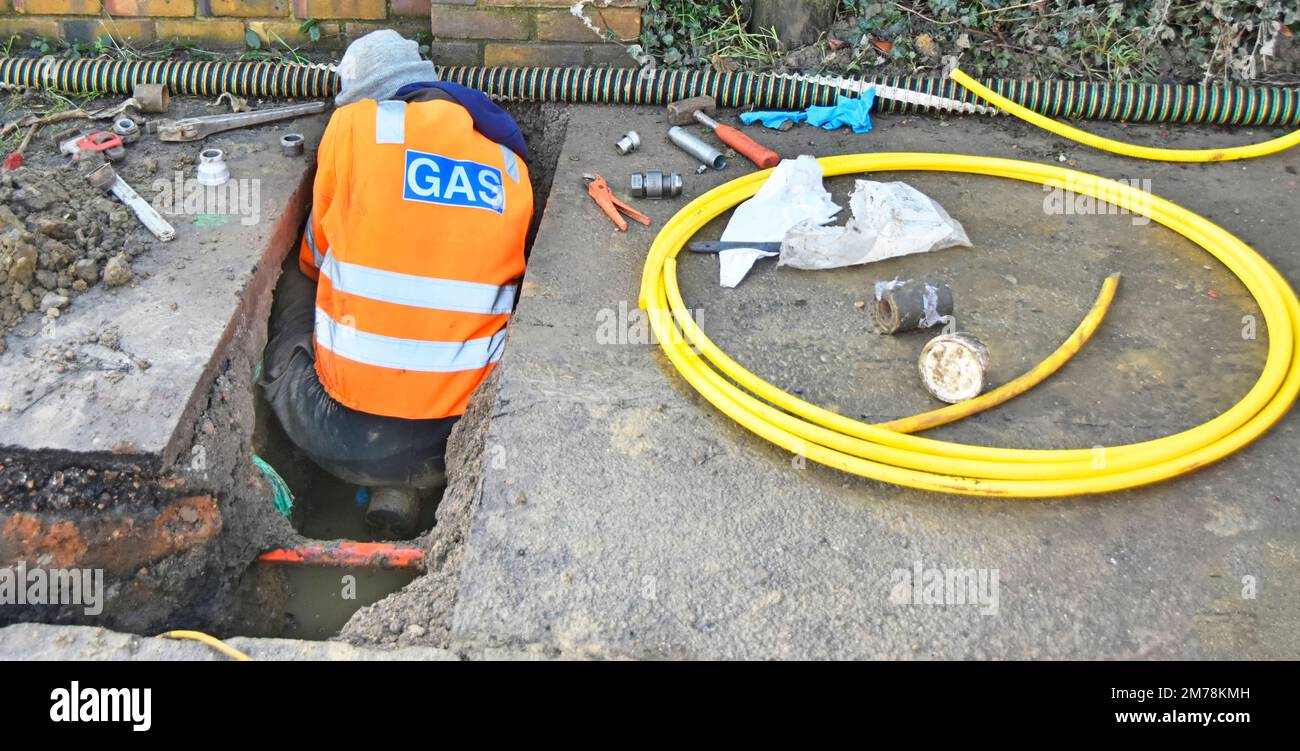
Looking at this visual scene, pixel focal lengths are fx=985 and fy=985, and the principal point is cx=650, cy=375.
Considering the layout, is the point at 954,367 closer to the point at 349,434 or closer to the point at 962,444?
the point at 962,444

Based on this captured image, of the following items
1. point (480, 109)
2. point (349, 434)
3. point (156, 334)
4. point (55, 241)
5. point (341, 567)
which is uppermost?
point (480, 109)

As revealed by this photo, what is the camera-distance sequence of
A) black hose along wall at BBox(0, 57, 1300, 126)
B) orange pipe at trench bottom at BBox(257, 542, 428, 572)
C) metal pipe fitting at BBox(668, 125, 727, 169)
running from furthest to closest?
black hose along wall at BBox(0, 57, 1300, 126) → metal pipe fitting at BBox(668, 125, 727, 169) → orange pipe at trench bottom at BBox(257, 542, 428, 572)

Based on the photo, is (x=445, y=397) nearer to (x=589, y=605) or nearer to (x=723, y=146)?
(x=589, y=605)

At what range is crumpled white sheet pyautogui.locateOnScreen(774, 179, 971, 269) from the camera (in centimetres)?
329

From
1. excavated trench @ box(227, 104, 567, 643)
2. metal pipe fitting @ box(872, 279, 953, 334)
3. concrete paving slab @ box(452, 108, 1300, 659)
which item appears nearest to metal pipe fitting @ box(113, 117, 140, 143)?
excavated trench @ box(227, 104, 567, 643)

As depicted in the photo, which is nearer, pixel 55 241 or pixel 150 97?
pixel 55 241

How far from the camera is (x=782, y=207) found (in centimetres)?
349

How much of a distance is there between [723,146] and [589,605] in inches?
90.6

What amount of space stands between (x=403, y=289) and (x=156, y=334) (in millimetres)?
751

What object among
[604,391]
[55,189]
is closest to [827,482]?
[604,391]

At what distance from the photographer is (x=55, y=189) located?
3396 mm

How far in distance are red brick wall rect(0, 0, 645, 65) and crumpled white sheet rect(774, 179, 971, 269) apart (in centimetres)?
153

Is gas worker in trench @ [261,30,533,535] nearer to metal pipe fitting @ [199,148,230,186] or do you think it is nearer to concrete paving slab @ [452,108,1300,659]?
concrete paving slab @ [452,108,1300,659]

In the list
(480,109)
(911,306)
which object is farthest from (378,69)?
(911,306)
